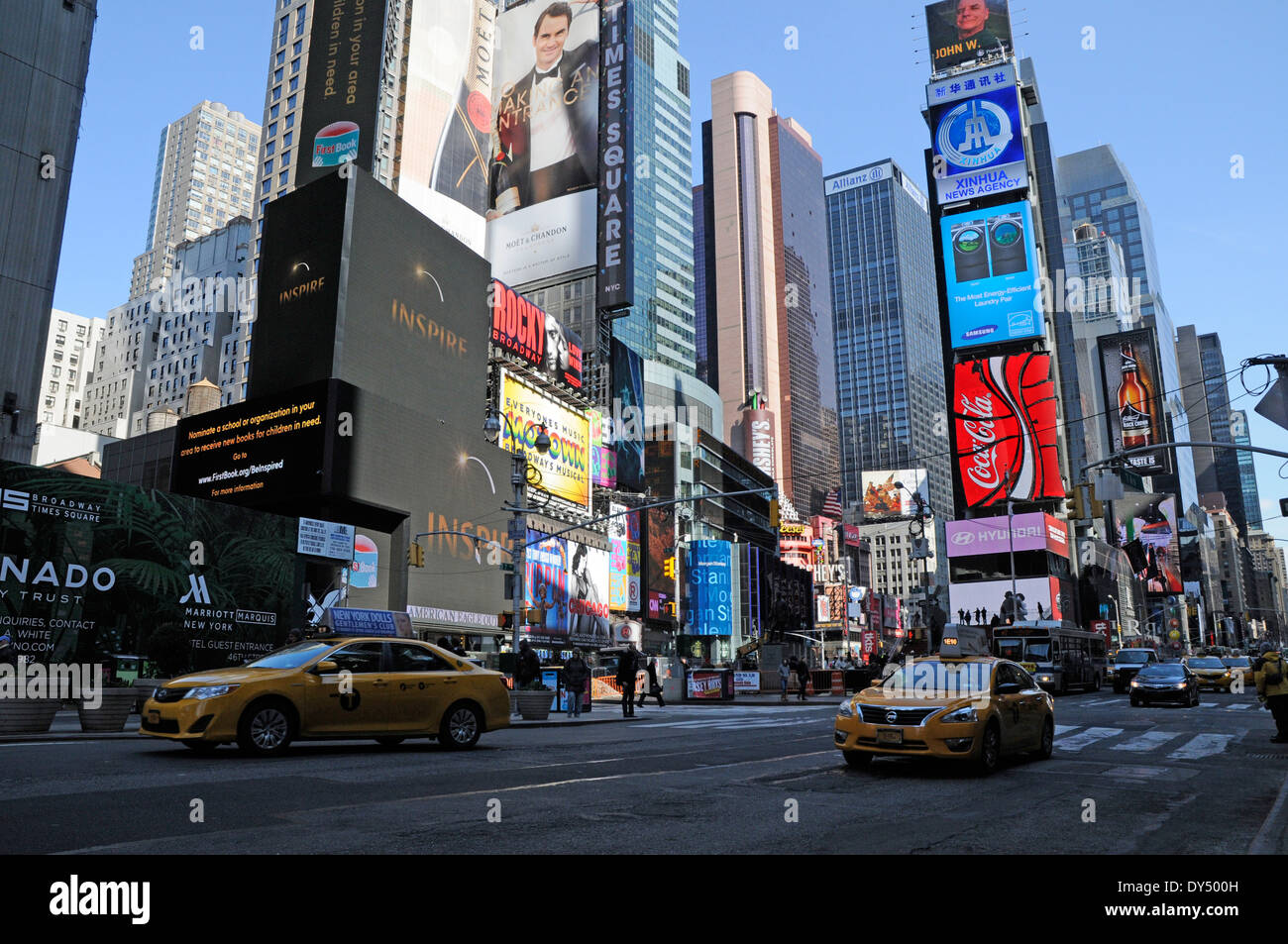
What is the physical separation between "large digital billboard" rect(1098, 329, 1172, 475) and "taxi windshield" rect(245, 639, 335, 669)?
429ft

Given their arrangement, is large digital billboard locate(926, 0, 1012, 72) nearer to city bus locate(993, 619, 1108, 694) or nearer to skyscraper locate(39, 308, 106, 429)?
city bus locate(993, 619, 1108, 694)

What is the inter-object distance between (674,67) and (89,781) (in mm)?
185456

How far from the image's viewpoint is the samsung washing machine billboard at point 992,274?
305ft

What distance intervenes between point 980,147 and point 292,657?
334 feet

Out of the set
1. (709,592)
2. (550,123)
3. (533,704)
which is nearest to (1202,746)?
(533,704)

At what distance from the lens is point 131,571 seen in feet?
119

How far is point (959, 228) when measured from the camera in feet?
317

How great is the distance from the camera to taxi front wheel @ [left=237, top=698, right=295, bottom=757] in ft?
38.4

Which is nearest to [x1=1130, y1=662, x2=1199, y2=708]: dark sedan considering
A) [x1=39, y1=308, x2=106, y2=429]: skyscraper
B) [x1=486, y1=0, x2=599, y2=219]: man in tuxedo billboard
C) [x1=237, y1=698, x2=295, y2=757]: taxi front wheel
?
[x1=237, y1=698, x2=295, y2=757]: taxi front wheel

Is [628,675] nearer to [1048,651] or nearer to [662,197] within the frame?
[1048,651]

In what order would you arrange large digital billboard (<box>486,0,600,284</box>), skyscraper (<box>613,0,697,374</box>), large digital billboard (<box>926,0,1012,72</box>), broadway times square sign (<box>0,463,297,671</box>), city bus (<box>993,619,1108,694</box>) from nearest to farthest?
broadway times square sign (<box>0,463,297,671</box>) < city bus (<box>993,619,1108,694</box>) < large digital billboard (<box>486,0,600,284</box>) < large digital billboard (<box>926,0,1012,72</box>) < skyscraper (<box>613,0,697,374</box>)

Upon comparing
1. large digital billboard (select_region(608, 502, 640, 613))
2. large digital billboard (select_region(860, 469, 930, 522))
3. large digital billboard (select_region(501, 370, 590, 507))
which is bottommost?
large digital billboard (select_region(608, 502, 640, 613))

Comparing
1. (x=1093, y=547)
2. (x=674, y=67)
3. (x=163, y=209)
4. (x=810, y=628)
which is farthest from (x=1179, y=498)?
(x=163, y=209)

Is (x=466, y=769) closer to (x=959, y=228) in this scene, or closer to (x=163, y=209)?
(x=959, y=228)
